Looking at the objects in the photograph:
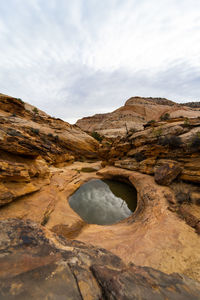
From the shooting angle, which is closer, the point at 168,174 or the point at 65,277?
the point at 65,277

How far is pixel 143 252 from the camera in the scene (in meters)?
4.06

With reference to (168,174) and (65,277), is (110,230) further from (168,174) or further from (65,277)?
(168,174)

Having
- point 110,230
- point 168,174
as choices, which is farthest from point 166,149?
point 110,230

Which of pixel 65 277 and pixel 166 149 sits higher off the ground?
pixel 166 149

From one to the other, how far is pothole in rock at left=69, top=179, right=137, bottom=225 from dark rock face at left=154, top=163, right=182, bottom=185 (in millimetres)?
3063

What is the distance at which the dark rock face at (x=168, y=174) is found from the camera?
8.46 meters

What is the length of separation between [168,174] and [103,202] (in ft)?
19.9

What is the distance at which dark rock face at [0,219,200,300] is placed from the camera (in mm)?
1410

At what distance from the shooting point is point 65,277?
160 cm

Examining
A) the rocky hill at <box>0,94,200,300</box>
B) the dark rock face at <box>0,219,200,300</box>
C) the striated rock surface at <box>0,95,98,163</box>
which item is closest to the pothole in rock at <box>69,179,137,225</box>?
the rocky hill at <box>0,94,200,300</box>

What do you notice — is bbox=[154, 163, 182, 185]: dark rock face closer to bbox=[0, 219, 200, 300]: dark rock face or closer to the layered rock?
the layered rock

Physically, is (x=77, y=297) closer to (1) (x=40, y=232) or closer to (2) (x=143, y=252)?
(1) (x=40, y=232)

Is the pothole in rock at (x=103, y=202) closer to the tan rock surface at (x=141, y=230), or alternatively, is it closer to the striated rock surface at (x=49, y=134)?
the tan rock surface at (x=141, y=230)

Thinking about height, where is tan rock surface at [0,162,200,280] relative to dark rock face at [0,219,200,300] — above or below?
below
